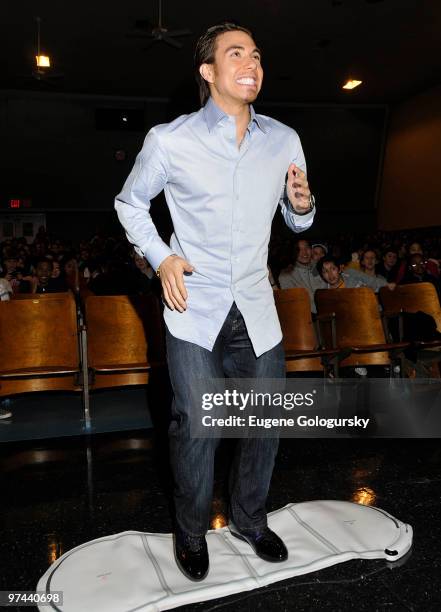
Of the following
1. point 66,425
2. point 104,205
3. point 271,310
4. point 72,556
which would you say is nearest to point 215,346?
point 271,310

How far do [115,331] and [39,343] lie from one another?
51 cm

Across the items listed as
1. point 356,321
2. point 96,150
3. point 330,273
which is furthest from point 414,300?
point 96,150

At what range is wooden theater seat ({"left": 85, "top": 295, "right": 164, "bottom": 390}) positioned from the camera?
3.89 m

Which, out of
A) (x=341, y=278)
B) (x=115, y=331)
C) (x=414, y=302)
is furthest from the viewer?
(x=341, y=278)

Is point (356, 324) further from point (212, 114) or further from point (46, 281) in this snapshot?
point (46, 281)

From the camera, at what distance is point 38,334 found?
3.81 metres

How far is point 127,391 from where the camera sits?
466 centimetres

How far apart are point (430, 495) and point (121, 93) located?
13.2 m

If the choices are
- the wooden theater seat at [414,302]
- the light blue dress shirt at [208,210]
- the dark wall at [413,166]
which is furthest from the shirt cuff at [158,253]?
the dark wall at [413,166]

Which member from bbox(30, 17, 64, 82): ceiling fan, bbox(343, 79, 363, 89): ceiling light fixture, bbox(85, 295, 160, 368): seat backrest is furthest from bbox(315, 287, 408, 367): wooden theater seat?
bbox(343, 79, 363, 89): ceiling light fixture

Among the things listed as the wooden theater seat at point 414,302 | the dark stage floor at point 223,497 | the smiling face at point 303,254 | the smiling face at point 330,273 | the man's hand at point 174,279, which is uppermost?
the man's hand at point 174,279

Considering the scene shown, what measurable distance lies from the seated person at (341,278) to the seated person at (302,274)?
11cm

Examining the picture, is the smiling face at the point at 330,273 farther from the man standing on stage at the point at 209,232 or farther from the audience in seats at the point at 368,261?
the man standing on stage at the point at 209,232

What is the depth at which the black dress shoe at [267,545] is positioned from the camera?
1.91 m
